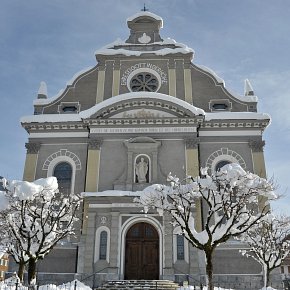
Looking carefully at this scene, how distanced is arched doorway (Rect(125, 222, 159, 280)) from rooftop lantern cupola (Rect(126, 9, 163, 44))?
15.7 m

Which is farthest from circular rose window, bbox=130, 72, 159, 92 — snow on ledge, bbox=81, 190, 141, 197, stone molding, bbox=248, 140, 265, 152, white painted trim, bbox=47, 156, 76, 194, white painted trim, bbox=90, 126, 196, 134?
snow on ledge, bbox=81, 190, 141, 197

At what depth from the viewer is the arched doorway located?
2406cm

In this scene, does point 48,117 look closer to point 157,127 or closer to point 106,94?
point 106,94

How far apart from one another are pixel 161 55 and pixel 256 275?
675 inches

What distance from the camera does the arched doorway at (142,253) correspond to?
24.1 m

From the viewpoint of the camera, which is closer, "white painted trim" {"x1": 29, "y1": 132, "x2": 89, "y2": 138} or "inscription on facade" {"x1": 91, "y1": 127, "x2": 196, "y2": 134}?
"inscription on facade" {"x1": 91, "y1": 127, "x2": 196, "y2": 134}

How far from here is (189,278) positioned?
2295 centimetres

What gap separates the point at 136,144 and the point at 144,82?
239 inches

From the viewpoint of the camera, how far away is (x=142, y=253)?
80.9 feet

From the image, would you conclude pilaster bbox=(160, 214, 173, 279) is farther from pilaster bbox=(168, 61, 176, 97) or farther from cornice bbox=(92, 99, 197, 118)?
pilaster bbox=(168, 61, 176, 97)

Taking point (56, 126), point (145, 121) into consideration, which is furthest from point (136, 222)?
point (56, 126)

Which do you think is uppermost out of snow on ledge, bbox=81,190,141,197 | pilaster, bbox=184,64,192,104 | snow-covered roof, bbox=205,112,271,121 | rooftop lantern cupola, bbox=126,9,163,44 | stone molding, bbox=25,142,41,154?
rooftop lantern cupola, bbox=126,9,163,44

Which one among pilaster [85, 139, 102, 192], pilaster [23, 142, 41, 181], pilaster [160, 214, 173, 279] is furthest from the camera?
pilaster [23, 142, 41, 181]

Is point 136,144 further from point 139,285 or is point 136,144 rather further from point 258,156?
point 139,285
